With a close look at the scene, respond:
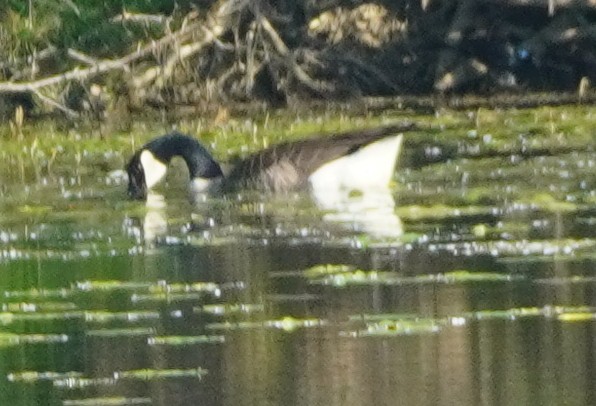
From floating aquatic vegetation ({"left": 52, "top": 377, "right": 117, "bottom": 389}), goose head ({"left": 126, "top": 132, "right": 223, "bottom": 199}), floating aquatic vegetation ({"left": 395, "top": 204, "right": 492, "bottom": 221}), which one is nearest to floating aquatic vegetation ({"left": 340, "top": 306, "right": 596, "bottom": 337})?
floating aquatic vegetation ({"left": 52, "top": 377, "right": 117, "bottom": 389})

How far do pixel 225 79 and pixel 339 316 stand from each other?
41.1 ft

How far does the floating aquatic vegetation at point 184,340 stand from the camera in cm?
691

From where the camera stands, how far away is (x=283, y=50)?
63.3 feet

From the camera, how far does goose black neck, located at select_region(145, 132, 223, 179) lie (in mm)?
12109

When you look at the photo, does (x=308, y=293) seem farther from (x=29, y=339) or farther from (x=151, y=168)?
(x=151, y=168)

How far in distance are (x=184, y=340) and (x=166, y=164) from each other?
563cm

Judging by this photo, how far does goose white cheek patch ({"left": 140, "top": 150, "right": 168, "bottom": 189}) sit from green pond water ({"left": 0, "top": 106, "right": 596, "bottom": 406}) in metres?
0.13

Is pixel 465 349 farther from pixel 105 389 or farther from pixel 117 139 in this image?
pixel 117 139

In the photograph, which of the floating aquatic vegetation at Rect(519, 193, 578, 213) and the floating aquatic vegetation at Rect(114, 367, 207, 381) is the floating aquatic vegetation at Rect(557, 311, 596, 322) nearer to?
the floating aquatic vegetation at Rect(114, 367, 207, 381)

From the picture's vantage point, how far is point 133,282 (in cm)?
822

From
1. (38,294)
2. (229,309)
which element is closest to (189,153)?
(38,294)

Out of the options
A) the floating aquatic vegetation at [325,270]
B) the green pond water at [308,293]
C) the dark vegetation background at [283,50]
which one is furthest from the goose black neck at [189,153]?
the dark vegetation background at [283,50]

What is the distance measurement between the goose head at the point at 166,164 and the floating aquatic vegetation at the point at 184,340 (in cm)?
465

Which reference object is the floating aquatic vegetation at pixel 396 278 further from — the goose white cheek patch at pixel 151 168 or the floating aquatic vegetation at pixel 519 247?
the goose white cheek patch at pixel 151 168
